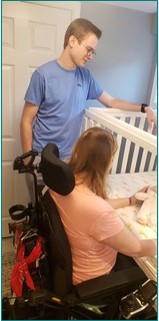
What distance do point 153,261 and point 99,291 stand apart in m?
0.27

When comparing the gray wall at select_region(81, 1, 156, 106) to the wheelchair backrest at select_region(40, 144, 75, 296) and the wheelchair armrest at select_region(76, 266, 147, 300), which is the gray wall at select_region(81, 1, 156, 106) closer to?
the wheelchair backrest at select_region(40, 144, 75, 296)

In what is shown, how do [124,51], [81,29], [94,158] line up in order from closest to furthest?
[94,158] → [81,29] → [124,51]

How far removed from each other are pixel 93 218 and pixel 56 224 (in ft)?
0.47

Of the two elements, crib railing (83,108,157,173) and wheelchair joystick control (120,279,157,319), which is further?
crib railing (83,108,157,173)

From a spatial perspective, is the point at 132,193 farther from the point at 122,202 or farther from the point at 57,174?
the point at 57,174

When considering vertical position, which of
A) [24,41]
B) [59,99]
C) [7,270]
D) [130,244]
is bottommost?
[7,270]

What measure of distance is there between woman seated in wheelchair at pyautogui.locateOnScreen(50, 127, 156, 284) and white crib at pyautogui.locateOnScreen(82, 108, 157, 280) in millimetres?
103

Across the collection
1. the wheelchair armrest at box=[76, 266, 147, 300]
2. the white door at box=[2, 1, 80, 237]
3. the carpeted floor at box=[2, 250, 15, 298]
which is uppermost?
the white door at box=[2, 1, 80, 237]

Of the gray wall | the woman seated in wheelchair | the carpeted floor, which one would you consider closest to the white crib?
the woman seated in wheelchair

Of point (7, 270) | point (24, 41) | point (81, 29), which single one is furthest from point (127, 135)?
point (7, 270)

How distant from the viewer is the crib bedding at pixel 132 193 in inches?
41.3

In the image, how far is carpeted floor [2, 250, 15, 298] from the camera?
5.14 ft

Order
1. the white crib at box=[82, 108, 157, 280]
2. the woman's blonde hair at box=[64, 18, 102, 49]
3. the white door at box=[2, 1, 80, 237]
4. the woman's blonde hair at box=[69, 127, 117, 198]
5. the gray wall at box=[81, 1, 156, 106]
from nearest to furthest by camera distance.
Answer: the woman's blonde hair at box=[69, 127, 117, 198]
the white crib at box=[82, 108, 157, 280]
the woman's blonde hair at box=[64, 18, 102, 49]
the white door at box=[2, 1, 80, 237]
the gray wall at box=[81, 1, 156, 106]

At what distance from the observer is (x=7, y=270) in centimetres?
173
